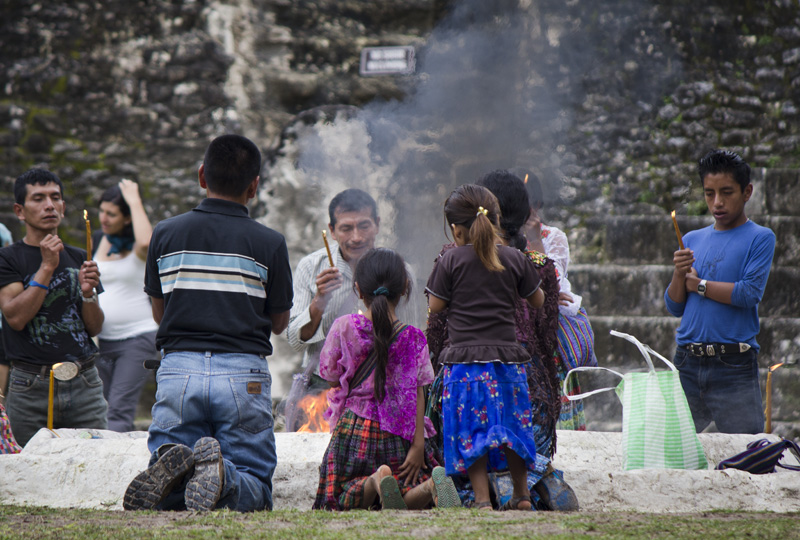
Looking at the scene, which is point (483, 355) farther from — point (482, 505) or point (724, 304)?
point (724, 304)

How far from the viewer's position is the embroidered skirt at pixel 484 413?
3268 mm

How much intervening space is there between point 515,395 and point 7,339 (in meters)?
2.71

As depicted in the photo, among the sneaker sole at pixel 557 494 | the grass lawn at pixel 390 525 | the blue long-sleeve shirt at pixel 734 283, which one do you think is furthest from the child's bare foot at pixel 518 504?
the blue long-sleeve shirt at pixel 734 283

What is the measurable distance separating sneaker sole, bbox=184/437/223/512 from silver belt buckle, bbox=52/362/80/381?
1.69 m

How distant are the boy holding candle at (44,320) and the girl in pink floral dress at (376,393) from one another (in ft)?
5.07

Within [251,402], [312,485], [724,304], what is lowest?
[312,485]

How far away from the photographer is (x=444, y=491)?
3160 mm

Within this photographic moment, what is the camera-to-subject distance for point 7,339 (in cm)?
442

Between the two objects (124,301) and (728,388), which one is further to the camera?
(124,301)

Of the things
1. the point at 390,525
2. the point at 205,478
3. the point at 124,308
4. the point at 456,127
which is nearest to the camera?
the point at 390,525

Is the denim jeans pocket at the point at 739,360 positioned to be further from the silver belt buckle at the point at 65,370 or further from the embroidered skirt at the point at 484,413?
the silver belt buckle at the point at 65,370

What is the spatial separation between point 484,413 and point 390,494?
472mm

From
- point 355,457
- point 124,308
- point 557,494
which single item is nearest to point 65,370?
point 124,308

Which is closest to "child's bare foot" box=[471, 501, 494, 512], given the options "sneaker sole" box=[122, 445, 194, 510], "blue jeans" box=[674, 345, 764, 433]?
"sneaker sole" box=[122, 445, 194, 510]
